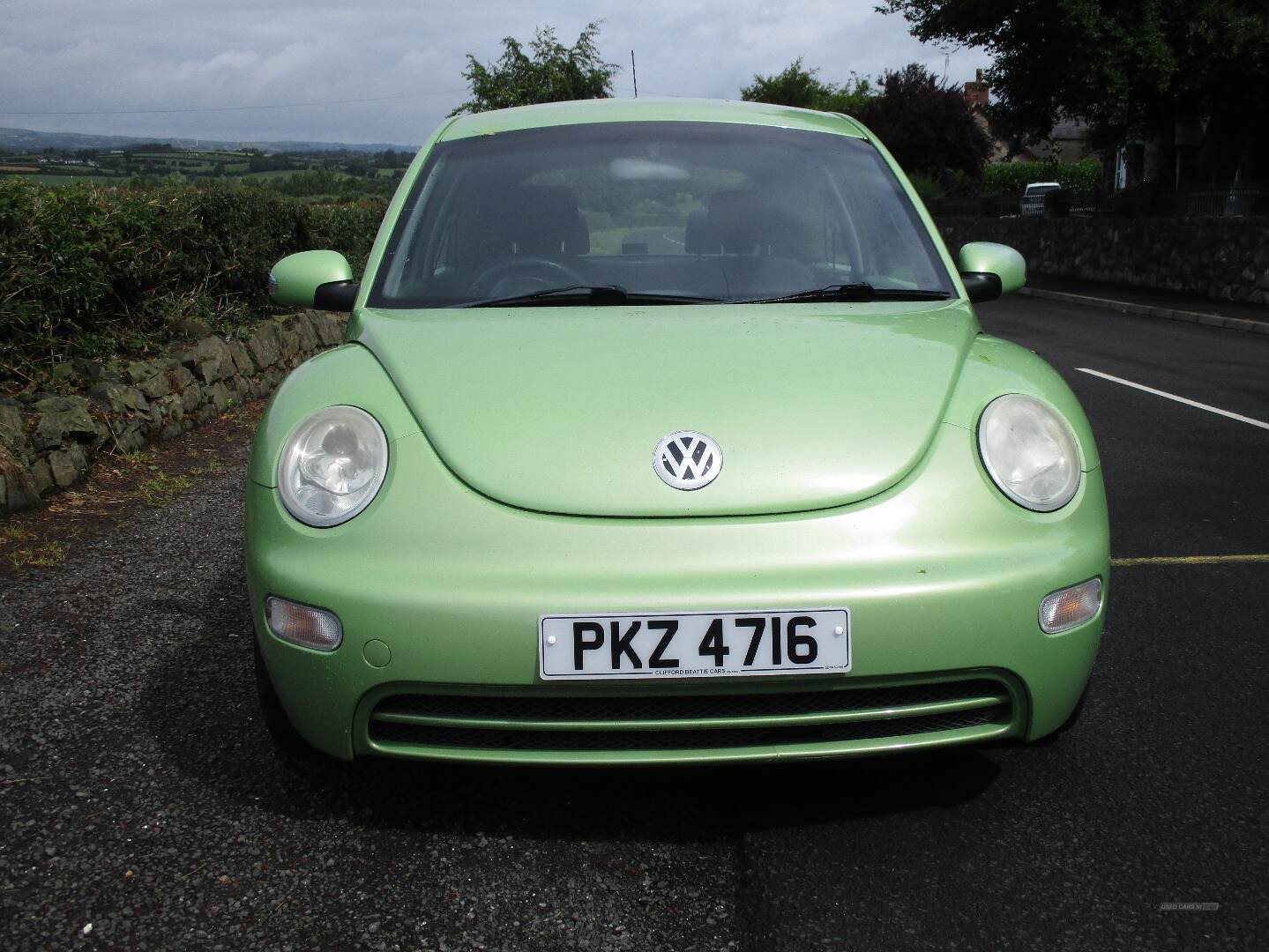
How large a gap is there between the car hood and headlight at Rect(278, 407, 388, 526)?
0.12 m

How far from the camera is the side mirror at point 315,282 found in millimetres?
3473

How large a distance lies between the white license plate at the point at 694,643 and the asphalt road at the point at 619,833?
423 mm

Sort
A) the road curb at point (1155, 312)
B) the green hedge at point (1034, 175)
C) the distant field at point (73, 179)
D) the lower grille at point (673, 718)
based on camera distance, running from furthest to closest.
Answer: the green hedge at point (1034, 175)
the road curb at point (1155, 312)
the distant field at point (73, 179)
the lower grille at point (673, 718)

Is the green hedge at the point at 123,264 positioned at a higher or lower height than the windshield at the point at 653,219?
lower

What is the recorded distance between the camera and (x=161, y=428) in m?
7.26

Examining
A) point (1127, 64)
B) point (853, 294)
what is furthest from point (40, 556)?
point (1127, 64)

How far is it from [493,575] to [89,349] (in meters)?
6.00

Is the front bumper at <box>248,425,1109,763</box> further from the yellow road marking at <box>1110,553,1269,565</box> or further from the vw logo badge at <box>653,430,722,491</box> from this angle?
the yellow road marking at <box>1110,553,1269,565</box>

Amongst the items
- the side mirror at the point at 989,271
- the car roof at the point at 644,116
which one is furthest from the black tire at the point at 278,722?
the side mirror at the point at 989,271

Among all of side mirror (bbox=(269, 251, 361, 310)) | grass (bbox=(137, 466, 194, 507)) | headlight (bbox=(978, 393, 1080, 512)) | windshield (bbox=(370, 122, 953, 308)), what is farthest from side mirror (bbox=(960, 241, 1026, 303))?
grass (bbox=(137, 466, 194, 507))

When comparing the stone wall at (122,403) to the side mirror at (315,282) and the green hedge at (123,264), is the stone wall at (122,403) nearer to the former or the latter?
the green hedge at (123,264)

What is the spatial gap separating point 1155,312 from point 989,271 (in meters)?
15.1

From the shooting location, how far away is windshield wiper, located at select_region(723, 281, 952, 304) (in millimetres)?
3191

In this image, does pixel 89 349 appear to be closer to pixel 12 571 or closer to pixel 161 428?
pixel 161 428
